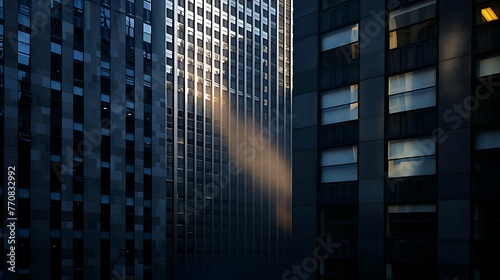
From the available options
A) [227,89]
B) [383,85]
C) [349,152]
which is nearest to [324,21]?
[383,85]

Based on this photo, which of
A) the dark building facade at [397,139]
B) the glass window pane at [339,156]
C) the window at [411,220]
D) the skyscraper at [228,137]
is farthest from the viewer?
the skyscraper at [228,137]

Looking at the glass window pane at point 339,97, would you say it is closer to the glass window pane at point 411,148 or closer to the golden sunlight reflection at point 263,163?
the glass window pane at point 411,148

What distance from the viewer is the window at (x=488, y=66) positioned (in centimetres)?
2075

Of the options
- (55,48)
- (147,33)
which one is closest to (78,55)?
(55,48)

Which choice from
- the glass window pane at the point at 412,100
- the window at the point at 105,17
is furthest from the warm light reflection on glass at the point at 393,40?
the window at the point at 105,17

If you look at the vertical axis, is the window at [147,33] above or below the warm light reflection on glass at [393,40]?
above

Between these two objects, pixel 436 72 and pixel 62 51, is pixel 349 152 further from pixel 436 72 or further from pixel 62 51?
pixel 62 51

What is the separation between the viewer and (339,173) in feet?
83.6

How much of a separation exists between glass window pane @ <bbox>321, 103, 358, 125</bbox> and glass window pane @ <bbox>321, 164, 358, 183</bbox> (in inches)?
88.7

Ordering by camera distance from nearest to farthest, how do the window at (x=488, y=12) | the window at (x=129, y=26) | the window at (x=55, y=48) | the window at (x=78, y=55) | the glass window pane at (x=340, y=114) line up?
the window at (x=488, y=12) < the glass window pane at (x=340, y=114) < the window at (x=55, y=48) < the window at (x=78, y=55) < the window at (x=129, y=26)

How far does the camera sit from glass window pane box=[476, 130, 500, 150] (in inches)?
808

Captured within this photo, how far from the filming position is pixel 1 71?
152 feet

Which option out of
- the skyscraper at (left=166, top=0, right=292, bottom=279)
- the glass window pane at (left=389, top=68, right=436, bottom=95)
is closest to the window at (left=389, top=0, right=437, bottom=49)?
the glass window pane at (left=389, top=68, right=436, bottom=95)

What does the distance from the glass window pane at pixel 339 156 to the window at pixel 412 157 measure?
6.07 ft
